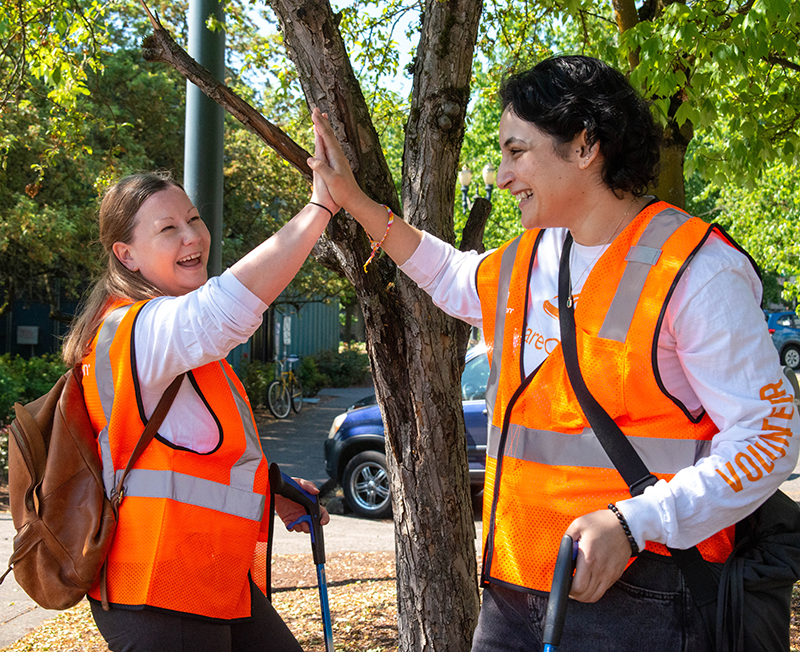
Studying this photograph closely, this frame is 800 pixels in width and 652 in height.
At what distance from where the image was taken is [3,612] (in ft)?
16.7

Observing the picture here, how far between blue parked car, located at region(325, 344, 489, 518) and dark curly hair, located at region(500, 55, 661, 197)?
627cm

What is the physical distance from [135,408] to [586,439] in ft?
3.74

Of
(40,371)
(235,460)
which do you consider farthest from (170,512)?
(40,371)

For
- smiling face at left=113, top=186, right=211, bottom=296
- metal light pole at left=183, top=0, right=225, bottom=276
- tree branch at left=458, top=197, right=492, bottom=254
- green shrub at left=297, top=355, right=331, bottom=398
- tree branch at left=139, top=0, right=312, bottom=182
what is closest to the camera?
smiling face at left=113, top=186, right=211, bottom=296

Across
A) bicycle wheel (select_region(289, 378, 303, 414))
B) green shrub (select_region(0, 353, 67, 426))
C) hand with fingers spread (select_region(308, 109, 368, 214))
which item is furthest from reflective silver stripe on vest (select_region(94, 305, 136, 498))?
bicycle wheel (select_region(289, 378, 303, 414))

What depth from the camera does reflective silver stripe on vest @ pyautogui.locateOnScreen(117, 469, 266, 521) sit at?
199 centimetres

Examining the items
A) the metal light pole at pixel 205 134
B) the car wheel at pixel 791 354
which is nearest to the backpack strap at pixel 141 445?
the metal light pole at pixel 205 134

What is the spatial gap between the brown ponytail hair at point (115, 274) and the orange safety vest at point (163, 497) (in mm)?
93

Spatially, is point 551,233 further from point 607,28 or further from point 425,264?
point 607,28

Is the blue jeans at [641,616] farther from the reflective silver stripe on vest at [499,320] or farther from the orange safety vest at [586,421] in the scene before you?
the reflective silver stripe on vest at [499,320]

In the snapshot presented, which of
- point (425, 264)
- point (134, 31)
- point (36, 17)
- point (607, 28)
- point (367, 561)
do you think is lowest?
point (367, 561)

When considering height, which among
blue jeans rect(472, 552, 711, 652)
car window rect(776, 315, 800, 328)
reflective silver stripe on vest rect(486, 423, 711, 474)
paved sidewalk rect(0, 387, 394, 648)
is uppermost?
car window rect(776, 315, 800, 328)

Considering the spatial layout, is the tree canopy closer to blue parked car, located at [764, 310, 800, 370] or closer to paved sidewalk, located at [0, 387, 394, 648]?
paved sidewalk, located at [0, 387, 394, 648]

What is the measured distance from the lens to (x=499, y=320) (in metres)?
2.08
